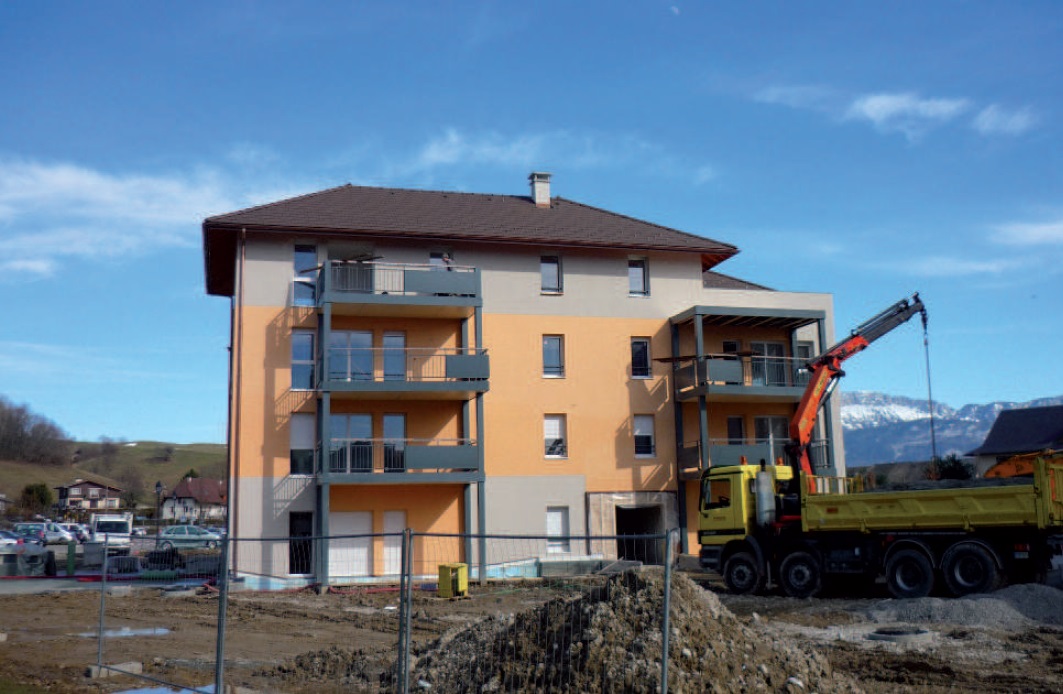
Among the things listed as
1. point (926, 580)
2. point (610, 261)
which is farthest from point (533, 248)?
point (926, 580)

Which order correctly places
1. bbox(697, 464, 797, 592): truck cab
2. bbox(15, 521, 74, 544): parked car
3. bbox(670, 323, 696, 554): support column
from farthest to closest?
bbox(15, 521, 74, 544): parked car
bbox(670, 323, 696, 554): support column
bbox(697, 464, 797, 592): truck cab

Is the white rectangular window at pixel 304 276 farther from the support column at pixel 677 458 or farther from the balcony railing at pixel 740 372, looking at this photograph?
the balcony railing at pixel 740 372

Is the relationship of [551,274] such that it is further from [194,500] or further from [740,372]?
[194,500]

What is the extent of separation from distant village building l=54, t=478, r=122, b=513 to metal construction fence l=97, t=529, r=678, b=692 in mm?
84859

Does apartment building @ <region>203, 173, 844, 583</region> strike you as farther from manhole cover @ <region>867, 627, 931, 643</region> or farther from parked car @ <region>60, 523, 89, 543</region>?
parked car @ <region>60, 523, 89, 543</region>

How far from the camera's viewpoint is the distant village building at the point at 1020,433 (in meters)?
66.5

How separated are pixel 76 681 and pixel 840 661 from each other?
9.93 metres

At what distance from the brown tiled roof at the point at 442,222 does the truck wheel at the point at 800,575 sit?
14577 mm

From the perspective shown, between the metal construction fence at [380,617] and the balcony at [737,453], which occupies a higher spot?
the balcony at [737,453]

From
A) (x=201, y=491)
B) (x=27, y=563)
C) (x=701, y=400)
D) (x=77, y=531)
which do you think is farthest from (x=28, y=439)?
(x=701, y=400)

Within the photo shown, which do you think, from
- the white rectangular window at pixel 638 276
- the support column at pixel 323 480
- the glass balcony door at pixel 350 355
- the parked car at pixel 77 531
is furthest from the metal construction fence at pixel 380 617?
the parked car at pixel 77 531

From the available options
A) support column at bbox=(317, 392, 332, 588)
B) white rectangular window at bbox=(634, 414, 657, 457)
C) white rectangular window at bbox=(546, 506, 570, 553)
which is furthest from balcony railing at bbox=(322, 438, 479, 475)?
white rectangular window at bbox=(634, 414, 657, 457)

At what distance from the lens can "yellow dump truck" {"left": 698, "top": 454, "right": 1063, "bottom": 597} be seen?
19516 millimetres

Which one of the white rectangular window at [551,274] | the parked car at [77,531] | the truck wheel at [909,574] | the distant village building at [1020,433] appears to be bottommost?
the parked car at [77,531]
